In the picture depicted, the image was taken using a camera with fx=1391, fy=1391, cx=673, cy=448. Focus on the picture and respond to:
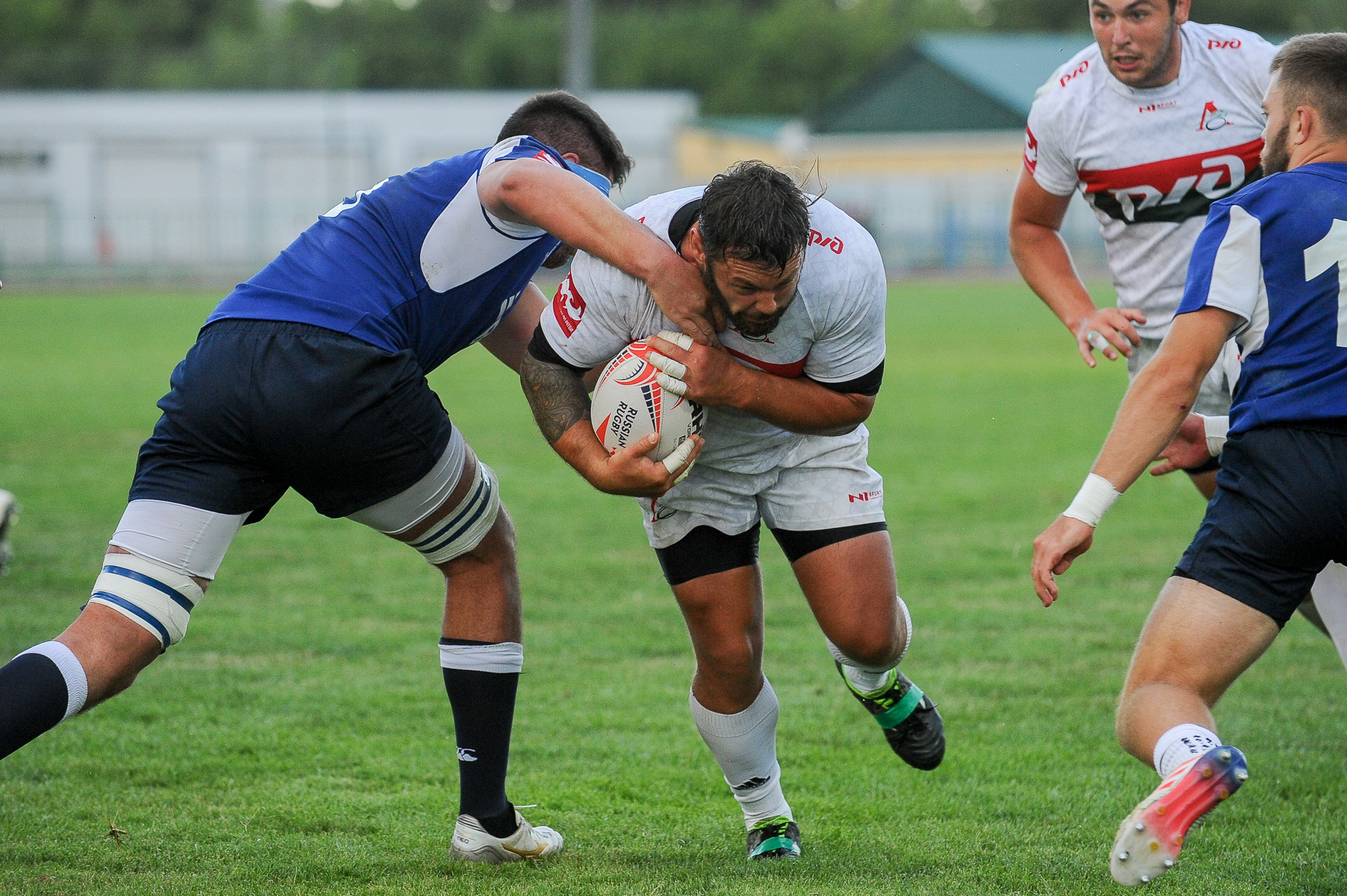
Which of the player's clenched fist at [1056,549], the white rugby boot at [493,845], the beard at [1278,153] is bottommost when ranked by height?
the white rugby boot at [493,845]

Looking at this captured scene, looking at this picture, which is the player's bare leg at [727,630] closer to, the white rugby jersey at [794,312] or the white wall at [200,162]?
the white rugby jersey at [794,312]

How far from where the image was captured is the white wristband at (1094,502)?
130 inches

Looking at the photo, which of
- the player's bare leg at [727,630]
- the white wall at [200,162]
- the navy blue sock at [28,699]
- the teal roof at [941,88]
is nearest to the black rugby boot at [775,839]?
the player's bare leg at [727,630]

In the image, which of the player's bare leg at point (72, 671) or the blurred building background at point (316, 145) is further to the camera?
the blurred building background at point (316, 145)

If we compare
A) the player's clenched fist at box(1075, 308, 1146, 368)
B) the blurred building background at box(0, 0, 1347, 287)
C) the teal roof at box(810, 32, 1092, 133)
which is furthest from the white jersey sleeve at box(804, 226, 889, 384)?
the teal roof at box(810, 32, 1092, 133)

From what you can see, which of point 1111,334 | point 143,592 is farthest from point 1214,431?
point 143,592

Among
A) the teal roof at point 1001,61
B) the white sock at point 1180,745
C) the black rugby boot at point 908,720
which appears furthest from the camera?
the teal roof at point 1001,61

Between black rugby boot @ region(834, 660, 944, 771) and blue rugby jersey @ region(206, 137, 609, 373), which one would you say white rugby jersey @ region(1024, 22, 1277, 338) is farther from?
blue rugby jersey @ region(206, 137, 609, 373)

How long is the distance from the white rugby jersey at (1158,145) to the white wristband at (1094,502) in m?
1.90

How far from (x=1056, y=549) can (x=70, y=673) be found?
2.35 m

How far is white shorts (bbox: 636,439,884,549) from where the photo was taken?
4082 millimetres

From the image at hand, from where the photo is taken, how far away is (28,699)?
3250 millimetres

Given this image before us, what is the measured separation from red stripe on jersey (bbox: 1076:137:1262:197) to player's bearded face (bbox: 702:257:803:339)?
5.94ft

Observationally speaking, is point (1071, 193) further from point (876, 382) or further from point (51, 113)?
point (51, 113)
